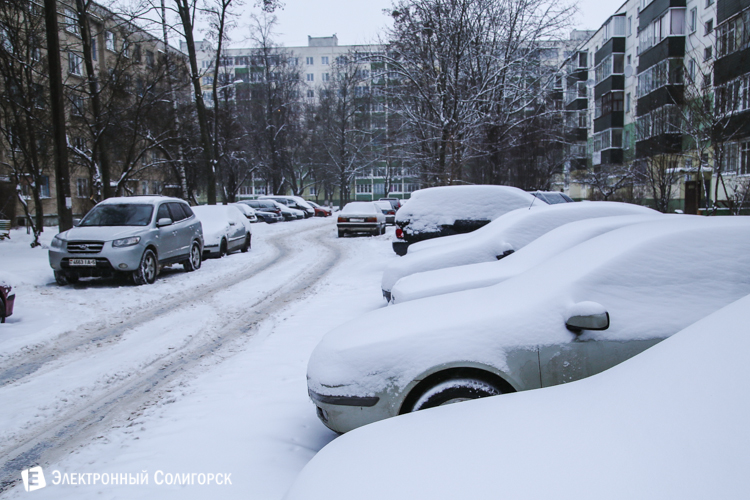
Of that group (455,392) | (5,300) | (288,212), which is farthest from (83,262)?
(288,212)

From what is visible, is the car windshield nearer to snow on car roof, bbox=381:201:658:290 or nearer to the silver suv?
the silver suv

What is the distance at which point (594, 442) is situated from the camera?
171 centimetres

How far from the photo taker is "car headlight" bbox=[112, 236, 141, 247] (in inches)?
387

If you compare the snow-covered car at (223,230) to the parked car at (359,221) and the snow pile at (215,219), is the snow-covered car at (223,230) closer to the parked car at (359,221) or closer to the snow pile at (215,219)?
the snow pile at (215,219)

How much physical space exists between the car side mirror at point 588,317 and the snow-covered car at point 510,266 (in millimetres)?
1674

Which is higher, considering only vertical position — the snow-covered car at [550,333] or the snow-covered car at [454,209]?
the snow-covered car at [454,209]

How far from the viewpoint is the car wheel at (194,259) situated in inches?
491

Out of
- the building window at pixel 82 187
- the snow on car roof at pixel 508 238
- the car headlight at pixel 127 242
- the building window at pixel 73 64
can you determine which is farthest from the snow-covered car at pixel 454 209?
the building window at pixel 82 187

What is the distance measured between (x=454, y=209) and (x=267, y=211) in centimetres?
2788

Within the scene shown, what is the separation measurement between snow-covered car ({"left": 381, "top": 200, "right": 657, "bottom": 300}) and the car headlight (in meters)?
5.79

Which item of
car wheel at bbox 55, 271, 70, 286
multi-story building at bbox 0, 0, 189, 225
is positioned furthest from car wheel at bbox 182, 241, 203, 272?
multi-story building at bbox 0, 0, 189, 225

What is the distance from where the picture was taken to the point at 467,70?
66.9 feet

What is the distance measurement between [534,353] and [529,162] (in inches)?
1095

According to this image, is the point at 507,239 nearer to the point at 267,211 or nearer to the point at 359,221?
the point at 359,221
